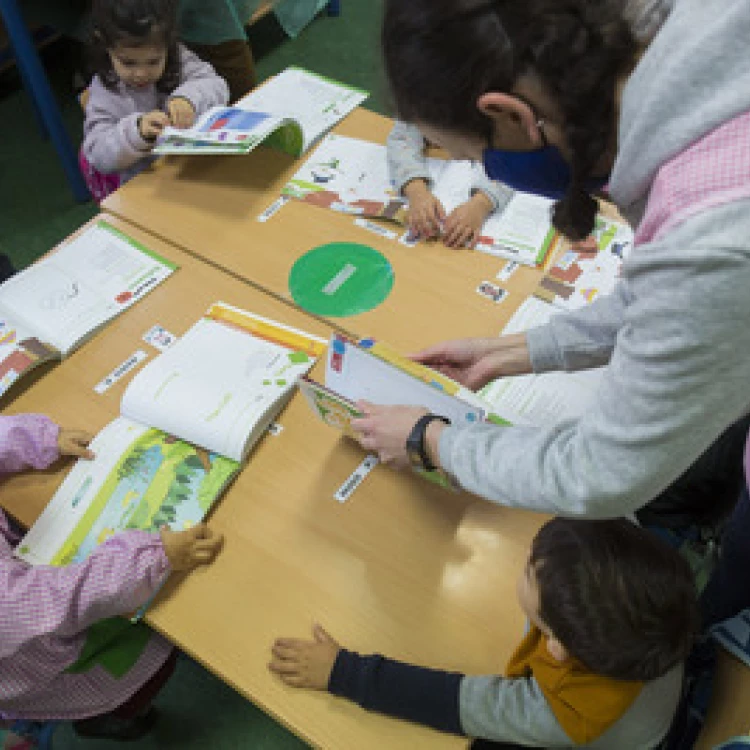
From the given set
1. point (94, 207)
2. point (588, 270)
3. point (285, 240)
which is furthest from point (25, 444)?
point (94, 207)

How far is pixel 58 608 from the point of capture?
988 millimetres

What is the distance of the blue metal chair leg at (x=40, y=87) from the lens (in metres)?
2.26

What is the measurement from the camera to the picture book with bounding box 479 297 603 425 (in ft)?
3.91

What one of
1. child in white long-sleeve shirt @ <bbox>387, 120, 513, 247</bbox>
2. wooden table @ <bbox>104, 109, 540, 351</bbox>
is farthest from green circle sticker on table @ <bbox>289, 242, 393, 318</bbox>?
child in white long-sleeve shirt @ <bbox>387, 120, 513, 247</bbox>

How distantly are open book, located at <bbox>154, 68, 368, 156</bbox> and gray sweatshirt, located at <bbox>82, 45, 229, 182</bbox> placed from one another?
0.33 ft

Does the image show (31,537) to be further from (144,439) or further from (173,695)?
(173,695)

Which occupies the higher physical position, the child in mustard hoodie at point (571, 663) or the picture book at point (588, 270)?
the picture book at point (588, 270)

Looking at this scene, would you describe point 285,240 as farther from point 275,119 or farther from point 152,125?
point 152,125

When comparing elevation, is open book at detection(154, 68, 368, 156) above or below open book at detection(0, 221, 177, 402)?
above

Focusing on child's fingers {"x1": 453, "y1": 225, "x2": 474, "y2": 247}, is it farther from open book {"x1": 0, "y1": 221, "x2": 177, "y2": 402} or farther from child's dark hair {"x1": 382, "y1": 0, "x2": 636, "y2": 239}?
child's dark hair {"x1": 382, "y1": 0, "x2": 636, "y2": 239}

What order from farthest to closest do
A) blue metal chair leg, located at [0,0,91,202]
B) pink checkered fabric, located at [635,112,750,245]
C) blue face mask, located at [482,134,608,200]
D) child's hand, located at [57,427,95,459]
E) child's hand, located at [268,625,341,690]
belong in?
1. blue metal chair leg, located at [0,0,91,202]
2. child's hand, located at [57,427,95,459]
3. child's hand, located at [268,625,341,690]
4. blue face mask, located at [482,134,608,200]
5. pink checkered fabric, located at [635,112,750,245]

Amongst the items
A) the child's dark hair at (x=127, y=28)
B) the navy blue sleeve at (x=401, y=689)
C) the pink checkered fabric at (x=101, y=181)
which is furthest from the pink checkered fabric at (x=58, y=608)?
the child's dark hair at (x=127, y=28)

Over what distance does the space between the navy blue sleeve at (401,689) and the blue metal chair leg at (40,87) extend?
2217mm

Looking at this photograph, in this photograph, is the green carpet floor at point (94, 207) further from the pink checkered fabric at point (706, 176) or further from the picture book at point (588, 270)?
the picture book at point (588, 270)
